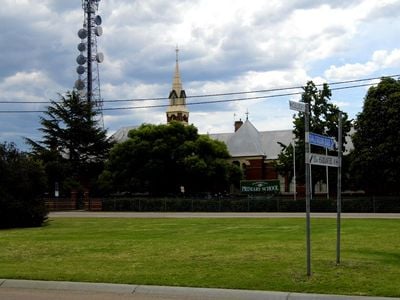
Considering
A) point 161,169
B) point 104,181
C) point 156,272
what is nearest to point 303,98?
point 161,169

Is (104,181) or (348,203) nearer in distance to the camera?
(348,203)

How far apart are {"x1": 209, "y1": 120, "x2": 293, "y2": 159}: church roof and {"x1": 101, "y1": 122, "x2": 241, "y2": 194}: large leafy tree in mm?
18863

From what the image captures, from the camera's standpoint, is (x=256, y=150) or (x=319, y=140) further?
(x=256, y=150)

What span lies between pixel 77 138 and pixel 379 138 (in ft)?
130

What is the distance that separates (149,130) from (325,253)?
2075 inches

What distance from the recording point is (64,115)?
76438 millimetres

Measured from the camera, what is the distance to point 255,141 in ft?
290

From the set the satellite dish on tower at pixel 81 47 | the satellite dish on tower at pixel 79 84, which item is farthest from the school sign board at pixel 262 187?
the satellite dish on tower at pixel 81 47

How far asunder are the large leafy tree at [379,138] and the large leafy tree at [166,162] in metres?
16.9

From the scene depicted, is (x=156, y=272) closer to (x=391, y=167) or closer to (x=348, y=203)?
(x=348, y=203)

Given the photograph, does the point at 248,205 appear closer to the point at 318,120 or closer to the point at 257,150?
the point at 318,120

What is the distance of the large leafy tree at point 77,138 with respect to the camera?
75875 millimetres

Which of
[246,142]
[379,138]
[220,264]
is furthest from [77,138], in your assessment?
[220,264]

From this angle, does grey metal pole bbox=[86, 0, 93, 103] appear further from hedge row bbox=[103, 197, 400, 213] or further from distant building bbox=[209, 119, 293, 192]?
hedge row bbox=[103, 197, 400, 213]
